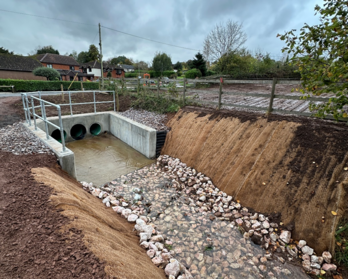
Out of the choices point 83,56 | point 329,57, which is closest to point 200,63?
point 329,57

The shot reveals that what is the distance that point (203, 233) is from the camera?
3938 millimetres

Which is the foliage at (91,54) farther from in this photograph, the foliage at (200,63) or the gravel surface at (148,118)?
the gravel surface at (148,118)

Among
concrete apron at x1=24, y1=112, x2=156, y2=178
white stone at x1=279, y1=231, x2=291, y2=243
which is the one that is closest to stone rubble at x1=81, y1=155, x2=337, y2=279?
white stone at x1=279, y1=231, x2=291, y2=243

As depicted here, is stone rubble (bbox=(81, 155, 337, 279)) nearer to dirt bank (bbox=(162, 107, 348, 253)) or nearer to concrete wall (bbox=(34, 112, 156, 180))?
dirt bank (bbox=(162, 107, 348, 253))

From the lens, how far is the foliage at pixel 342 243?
10.1ft

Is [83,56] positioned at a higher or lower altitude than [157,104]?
higher

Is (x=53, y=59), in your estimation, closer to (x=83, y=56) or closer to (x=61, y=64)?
A: (x=61, y=64)

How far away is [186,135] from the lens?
736 cm

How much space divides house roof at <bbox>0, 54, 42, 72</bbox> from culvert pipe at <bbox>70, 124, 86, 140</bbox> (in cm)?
2663

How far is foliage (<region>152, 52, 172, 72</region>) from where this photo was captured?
47031 mm

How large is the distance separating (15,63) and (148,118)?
101 feet

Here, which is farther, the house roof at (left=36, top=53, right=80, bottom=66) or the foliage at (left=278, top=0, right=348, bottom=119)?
the house roof at (left=36, top=53, right=80, bottom=66)

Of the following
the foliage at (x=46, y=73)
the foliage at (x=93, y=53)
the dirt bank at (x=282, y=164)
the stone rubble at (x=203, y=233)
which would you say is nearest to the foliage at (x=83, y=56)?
the foliage at (x=93, y=53)

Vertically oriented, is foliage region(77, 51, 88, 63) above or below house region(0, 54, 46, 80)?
above
